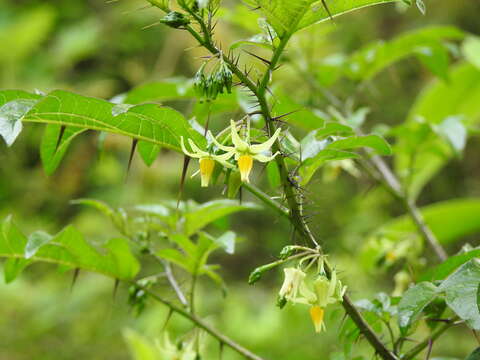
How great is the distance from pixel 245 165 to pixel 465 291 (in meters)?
0.24

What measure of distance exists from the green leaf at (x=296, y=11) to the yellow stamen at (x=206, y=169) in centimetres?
15

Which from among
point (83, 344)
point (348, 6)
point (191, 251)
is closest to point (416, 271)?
point (191, 251)

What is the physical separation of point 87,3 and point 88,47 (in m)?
1.06

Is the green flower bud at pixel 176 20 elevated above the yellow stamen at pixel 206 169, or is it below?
above

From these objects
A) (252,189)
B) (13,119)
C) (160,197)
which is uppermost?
(13,119)

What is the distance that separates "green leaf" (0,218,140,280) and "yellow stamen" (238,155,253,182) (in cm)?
31

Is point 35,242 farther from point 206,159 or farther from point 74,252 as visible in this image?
point 206,159

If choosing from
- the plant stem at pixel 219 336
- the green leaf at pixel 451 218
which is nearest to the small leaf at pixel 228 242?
the plant stem at pixel 219 336

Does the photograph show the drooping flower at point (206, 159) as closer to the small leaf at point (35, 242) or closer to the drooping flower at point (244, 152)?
the drooping flower at point (244, 152)

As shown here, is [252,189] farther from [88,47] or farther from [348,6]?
[88,47]

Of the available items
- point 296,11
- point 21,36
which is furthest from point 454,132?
point 21,36

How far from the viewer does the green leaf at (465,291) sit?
0.52 metres

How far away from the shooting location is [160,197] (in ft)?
11.2

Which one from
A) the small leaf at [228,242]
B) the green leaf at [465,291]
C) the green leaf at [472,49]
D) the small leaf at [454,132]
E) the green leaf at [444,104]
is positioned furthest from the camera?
the green leaf at [444,104]
